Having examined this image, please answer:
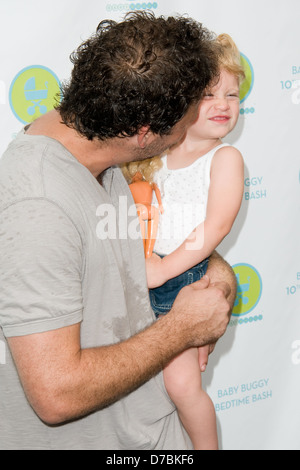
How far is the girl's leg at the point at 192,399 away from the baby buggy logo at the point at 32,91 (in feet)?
2.88

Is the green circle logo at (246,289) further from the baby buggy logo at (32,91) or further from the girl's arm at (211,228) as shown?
the baby buggy logo at (32,91)

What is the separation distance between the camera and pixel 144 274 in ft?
3.82

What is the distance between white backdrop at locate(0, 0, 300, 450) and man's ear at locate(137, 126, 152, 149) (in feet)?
2.09

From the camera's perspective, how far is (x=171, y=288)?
54.6 inches

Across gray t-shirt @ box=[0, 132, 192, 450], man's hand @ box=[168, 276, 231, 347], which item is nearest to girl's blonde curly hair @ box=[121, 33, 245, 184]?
gray t-shirt @ box=[0, 132, 192, 450]

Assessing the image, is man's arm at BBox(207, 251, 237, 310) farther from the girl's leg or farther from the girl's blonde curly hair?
the girl's blonde curly hair

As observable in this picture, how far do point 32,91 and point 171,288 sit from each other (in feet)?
2.54

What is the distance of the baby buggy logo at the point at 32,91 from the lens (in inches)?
61.1

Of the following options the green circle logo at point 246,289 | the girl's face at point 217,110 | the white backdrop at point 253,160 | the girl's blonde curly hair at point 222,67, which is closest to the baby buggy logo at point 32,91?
the white backdrop at point 253,160

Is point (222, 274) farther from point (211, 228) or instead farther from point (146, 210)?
point (146, 210)

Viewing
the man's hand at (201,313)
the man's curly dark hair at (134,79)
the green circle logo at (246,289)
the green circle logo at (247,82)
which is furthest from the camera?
the green circle logo at (246,289)

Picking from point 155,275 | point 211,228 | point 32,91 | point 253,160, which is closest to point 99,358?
point 155,275

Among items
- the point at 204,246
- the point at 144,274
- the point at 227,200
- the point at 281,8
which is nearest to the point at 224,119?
the point at 227,200

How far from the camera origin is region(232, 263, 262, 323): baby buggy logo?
2121 mm
